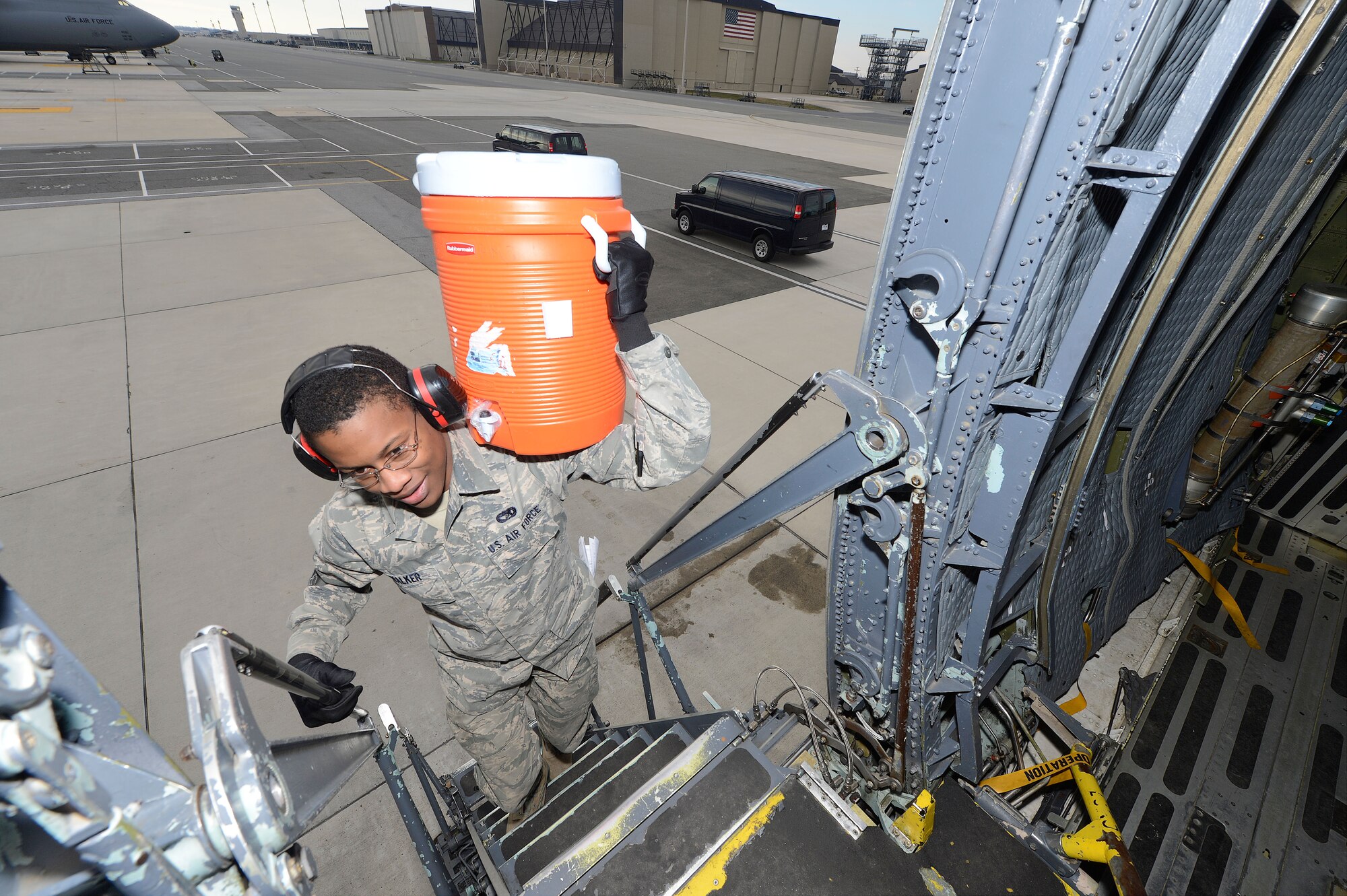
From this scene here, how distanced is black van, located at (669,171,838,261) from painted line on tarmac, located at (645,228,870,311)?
38cm

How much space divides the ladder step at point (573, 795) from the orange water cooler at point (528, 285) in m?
1.49

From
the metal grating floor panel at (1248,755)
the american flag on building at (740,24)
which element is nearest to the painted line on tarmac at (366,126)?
the metal grating floor panel at (1248,755)

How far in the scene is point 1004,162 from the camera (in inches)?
51.9

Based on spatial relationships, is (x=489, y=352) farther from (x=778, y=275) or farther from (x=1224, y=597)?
(x=778, y=275)

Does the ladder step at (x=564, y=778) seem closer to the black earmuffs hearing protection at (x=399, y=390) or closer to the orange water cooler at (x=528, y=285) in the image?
the orange water cooler at (x=528, y=285)

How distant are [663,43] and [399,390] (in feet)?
179

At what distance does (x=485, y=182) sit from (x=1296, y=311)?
424 cm

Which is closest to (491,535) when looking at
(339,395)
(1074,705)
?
(339,395)

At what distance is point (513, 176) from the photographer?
1.62 m

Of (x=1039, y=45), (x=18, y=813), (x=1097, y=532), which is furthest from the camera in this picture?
(x=1097, y=532)

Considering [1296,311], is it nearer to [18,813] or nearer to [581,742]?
[581,742]

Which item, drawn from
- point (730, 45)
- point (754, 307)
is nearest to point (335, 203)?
point (754, 307)

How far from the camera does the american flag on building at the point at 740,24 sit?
46.7 m

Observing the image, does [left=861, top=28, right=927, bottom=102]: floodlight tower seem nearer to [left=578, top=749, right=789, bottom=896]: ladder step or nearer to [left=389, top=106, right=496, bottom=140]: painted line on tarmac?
[left=389, top=106, right=496, bottom=140]: painted line on tarmac
